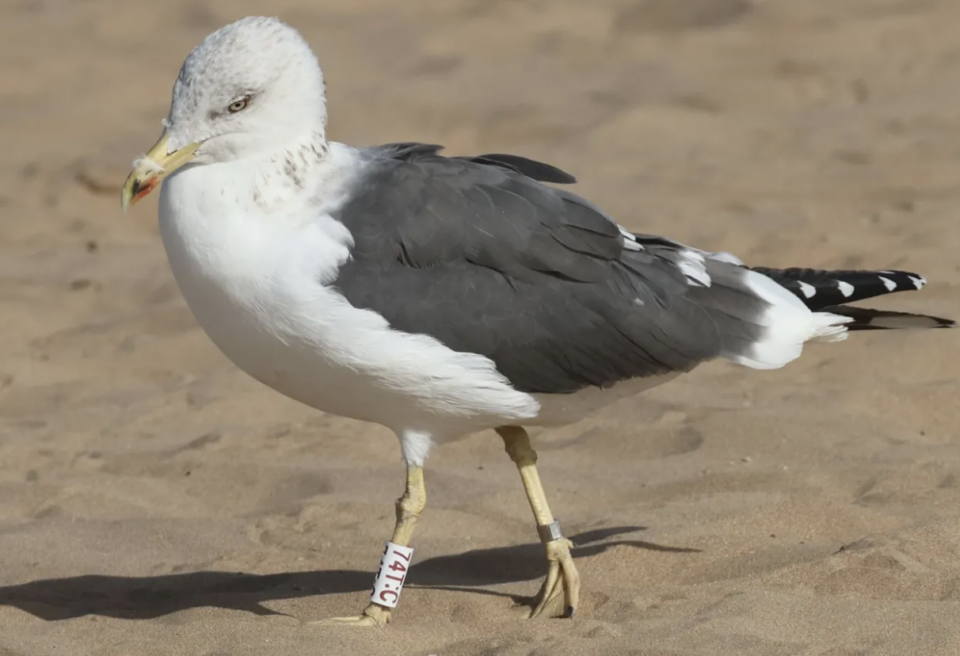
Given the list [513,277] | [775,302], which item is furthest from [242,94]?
[775,302]

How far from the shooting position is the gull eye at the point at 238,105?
168 inches

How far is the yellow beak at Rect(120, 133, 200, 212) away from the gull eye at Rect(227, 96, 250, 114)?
16cm

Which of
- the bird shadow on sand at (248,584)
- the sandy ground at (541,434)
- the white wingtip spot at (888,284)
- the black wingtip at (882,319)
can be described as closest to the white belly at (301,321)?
the sandy ground at (541,434)

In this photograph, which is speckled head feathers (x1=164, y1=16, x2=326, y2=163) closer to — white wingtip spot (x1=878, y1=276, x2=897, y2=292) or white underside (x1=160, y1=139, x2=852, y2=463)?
white underside (x1=160, y1=139, x2=852, y2=463)

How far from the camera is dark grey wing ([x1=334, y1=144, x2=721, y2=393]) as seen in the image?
4320 mm

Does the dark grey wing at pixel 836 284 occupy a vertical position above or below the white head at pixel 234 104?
below

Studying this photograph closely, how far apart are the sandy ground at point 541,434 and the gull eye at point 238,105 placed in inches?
55.7

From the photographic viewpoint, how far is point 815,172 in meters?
8.90

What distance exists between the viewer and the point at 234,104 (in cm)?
428

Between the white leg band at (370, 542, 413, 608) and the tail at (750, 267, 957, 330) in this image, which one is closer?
the white leg band at (370, 542, 413, 608)

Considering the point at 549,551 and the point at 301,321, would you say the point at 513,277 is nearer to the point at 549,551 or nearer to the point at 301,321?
the point at 301,321

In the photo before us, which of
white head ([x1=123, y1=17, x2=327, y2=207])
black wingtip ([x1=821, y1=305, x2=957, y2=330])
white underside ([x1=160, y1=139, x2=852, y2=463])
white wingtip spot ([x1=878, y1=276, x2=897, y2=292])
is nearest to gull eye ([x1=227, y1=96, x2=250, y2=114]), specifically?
white head ([x1=123, y1=17, x2=327, y2=207])

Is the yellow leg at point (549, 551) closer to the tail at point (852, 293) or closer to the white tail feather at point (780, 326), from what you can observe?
the white tail feather at point (780, 326)

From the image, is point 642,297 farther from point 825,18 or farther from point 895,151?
point 825,18
